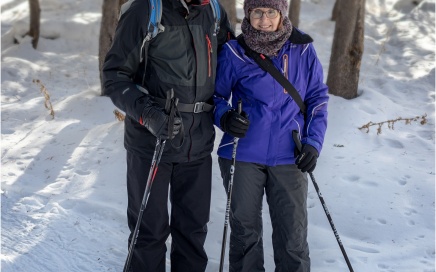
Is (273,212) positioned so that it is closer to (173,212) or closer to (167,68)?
(173,212)

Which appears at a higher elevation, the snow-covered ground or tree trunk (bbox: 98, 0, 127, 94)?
tree trunk (bbox: 98, 0, 127, 94)

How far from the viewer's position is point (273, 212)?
3881 mm

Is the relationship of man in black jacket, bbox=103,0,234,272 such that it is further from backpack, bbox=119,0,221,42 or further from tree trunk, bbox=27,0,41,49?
tree trunk, bbox=27,0,41,49

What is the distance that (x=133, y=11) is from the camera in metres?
3.45

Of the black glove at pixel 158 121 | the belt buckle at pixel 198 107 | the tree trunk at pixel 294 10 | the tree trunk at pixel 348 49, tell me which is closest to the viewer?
the black glove at pixel 158 121

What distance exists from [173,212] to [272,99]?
3.57 feet

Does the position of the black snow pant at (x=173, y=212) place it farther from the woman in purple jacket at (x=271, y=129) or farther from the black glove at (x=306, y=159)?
the black glove at (x=306, y=159)

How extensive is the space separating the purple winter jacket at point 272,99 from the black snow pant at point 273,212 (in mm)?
100

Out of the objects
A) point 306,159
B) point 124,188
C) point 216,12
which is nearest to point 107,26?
point 124,188

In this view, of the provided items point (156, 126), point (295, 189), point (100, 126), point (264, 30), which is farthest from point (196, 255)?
point (100, 126)

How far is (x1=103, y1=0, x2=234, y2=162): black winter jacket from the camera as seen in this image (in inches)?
136

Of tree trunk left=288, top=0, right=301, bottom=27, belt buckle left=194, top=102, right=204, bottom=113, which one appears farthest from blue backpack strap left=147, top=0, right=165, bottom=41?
tree trunk left=288, top=0, right=301, bottom=27

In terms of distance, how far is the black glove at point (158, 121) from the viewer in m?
3.40

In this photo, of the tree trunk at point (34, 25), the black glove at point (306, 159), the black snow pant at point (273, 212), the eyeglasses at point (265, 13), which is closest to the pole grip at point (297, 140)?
the black glove at point (306, 159)
